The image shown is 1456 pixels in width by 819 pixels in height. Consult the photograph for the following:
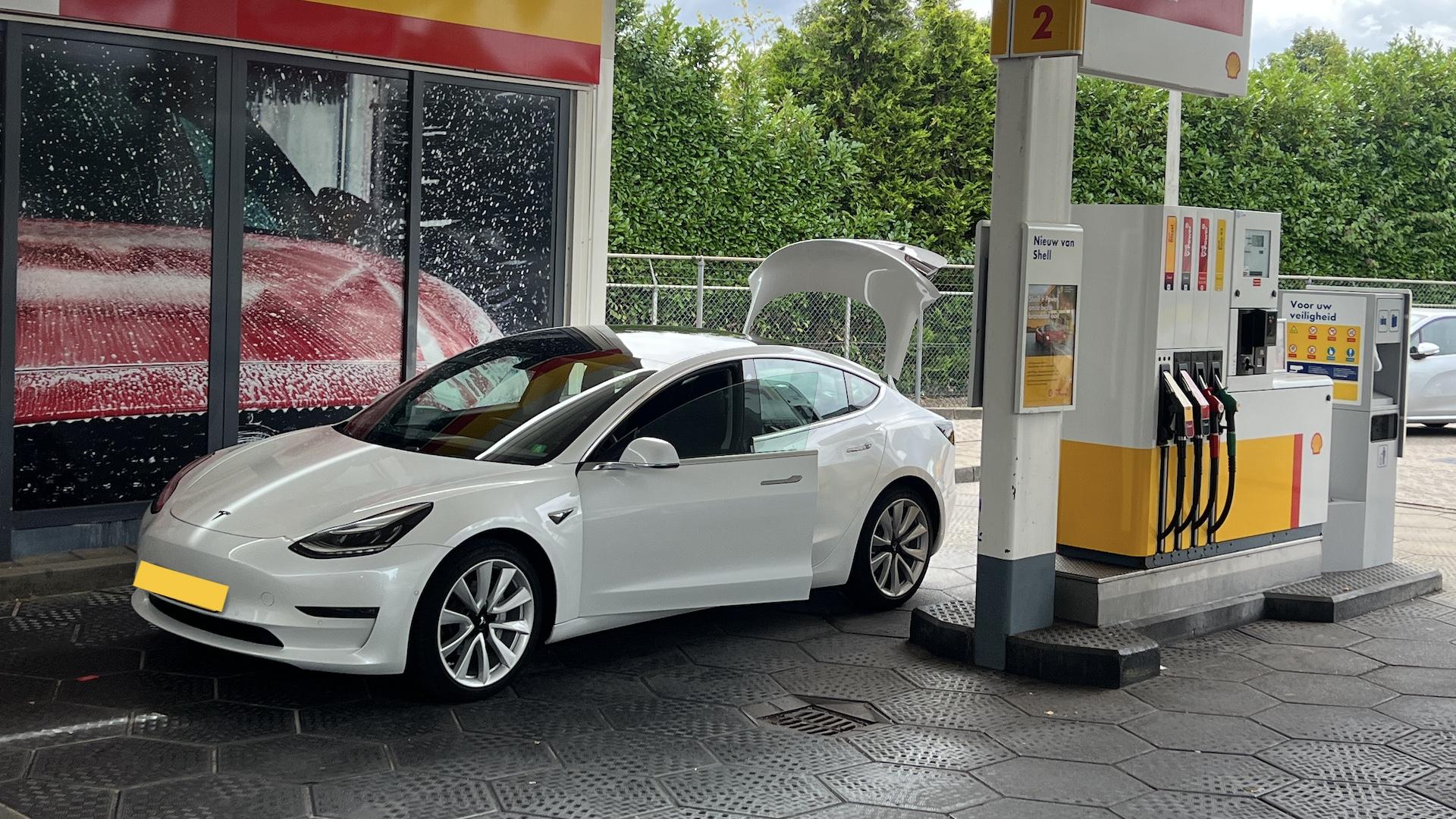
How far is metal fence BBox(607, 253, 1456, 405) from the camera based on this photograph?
48.4 feet

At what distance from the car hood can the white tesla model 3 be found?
1 centimetres

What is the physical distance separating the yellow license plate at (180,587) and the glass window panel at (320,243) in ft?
10.4

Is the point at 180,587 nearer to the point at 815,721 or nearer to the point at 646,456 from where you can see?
the point at 646,456

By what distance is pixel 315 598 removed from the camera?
209 inches

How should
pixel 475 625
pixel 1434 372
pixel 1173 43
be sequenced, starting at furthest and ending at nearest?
pixel 1434 372 < pixel 1173 43 < pixel 475 625

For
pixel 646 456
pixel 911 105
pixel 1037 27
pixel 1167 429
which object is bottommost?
pixel 646 456

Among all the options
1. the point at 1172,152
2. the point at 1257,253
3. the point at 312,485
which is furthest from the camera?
the point at 1172,152

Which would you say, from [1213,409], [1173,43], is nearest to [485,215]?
[1173,43]

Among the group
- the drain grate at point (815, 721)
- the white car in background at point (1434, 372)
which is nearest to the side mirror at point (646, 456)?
the drain grate at point (815, 721)

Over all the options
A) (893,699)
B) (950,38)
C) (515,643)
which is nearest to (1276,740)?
(893,699)

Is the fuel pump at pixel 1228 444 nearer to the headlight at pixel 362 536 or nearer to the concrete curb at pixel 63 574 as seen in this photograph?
the headlight at pixel 362 536

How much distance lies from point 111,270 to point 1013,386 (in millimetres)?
5186

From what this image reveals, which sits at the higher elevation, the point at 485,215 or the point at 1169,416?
the point at 485,215

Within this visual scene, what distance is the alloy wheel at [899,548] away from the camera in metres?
7.51
